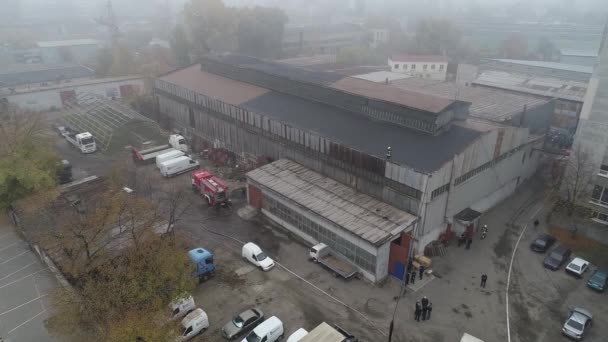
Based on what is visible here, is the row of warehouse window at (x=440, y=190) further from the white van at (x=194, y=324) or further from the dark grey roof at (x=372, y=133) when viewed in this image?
the white van at (x=194, y=324)

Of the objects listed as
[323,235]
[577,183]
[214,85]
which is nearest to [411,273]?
[323,235]

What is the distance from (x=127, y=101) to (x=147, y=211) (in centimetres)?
4274

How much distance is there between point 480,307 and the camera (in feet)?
90.3

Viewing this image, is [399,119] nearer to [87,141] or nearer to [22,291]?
[22,291]

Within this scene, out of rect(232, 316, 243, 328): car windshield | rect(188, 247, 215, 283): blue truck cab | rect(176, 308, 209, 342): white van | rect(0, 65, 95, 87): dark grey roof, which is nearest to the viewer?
rect(176, 308, 209, 342): white van

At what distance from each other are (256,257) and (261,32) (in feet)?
259

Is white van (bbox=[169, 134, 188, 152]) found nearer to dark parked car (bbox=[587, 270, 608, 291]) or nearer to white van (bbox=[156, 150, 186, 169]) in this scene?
white van (bbox=[156, 150, 186, 169])

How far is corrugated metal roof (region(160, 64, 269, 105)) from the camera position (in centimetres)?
4816

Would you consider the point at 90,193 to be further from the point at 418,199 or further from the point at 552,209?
the point at 552,209

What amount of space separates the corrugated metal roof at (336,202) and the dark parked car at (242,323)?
8.70 m

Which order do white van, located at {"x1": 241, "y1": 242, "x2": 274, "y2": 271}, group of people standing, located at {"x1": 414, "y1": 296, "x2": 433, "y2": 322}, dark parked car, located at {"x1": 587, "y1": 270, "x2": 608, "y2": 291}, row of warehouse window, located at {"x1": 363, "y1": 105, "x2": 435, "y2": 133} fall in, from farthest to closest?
row of warehouse window, located at {"x1": 363, "y1": 105, "x2": 435, "y2": 133}
white van, located at {"x1": 241, "y1": 242, "x2": 274, "y2": 271}
dark parked car, located at {"x1": 587, "y1": 270, "x2": 608, "y2": 291}
group of people standing, located at {"x1": 414, "y1": 296, "x2": 433, "y2": 322}

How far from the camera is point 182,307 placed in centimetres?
2538

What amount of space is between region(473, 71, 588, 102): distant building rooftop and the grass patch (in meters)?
30.6

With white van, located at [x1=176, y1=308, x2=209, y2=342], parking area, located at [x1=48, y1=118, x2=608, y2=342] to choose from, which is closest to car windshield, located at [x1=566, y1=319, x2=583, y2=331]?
parking area, located at [x1=48, y1=118, x2=608, y2=342]
